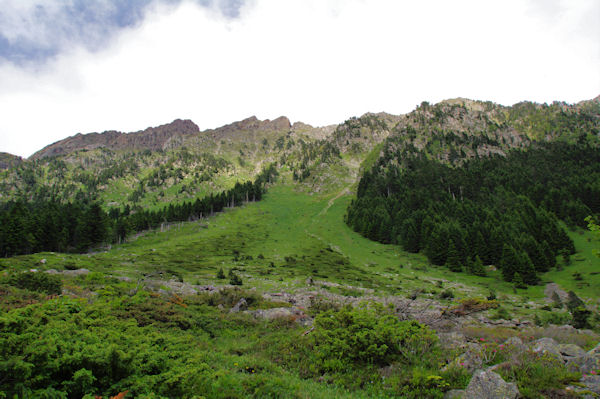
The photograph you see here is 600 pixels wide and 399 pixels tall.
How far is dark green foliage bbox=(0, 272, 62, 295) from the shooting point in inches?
791

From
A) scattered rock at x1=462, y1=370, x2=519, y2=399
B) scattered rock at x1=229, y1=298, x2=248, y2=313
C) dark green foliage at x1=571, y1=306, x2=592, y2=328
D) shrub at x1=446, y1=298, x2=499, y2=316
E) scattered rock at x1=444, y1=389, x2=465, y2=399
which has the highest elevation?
scattered rock at x1=462, y1=370, x2=519, y2=399

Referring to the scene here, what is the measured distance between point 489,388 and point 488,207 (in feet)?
388

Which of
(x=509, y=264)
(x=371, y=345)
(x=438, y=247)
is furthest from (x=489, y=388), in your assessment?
(x=438, y=247)

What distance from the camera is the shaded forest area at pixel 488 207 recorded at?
2849 inches

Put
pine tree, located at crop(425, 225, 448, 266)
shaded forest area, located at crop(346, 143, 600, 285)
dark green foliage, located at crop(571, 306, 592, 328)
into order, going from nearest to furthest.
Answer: dark green foliage, located at crop(571, 306, 592, 328) → shaded forest area, located at crop(346, 143, 600, 285) → pine tree, located at crop(425, 225, 448, 266)

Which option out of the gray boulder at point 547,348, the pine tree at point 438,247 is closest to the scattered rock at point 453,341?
the gray boulder at point 547,348

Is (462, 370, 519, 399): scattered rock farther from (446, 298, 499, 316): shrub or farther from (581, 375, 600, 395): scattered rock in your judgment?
(446, 298, 499, 316): shrub

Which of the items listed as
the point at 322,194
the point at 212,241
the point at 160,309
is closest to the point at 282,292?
the point at 160,309

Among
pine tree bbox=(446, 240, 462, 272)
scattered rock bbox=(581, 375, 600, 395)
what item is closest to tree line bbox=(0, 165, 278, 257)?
scattered rock bbox=(581, 375, 600, 395)

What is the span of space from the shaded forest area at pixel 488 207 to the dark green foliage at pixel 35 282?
3028 inches

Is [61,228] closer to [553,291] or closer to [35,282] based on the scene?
[35,282]

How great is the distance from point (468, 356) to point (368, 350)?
413 centimetres

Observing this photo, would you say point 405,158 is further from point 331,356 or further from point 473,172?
point 331,356

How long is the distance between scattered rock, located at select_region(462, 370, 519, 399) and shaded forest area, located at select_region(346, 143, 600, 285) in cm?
6413
